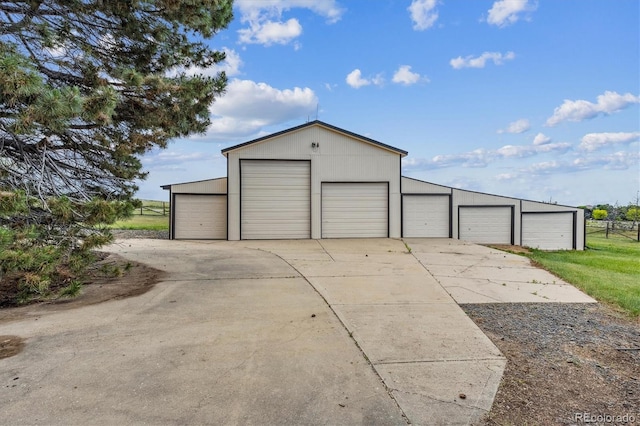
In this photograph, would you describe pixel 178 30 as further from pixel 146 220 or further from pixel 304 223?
pixel 146 220

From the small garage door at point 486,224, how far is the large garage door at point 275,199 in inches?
273

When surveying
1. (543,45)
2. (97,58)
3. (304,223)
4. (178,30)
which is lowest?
(304,223)

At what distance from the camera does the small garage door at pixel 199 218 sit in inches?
558

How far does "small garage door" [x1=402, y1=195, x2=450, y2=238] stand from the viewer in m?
14.6

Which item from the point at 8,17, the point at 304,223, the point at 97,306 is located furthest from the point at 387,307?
the point at 304,223

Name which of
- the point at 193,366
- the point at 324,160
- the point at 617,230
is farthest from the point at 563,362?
the point at 617,230

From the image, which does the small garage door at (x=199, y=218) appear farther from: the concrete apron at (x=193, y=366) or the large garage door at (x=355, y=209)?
the concrete apron at (x=193, y=366)

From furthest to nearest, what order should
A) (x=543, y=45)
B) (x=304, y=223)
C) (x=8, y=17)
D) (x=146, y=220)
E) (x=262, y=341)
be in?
(x=146, y=220) → (x=304, y=223) → (x=543, y=45) → (x=8, y=17) → (x=262, y=341)

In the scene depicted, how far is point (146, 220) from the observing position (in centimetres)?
2283

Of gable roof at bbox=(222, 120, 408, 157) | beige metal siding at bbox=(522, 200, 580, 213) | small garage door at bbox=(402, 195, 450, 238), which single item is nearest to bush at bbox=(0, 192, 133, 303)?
gable roof at bbox=(222, 120, 408, 157)

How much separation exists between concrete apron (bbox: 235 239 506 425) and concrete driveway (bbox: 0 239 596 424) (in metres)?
0.02

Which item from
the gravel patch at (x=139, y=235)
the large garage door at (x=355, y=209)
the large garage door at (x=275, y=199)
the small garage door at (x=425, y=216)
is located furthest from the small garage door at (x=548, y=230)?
the gravel patch at (x=139, y=235)

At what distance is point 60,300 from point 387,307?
16.6 ft

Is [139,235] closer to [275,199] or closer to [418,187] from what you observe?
[275,199]
